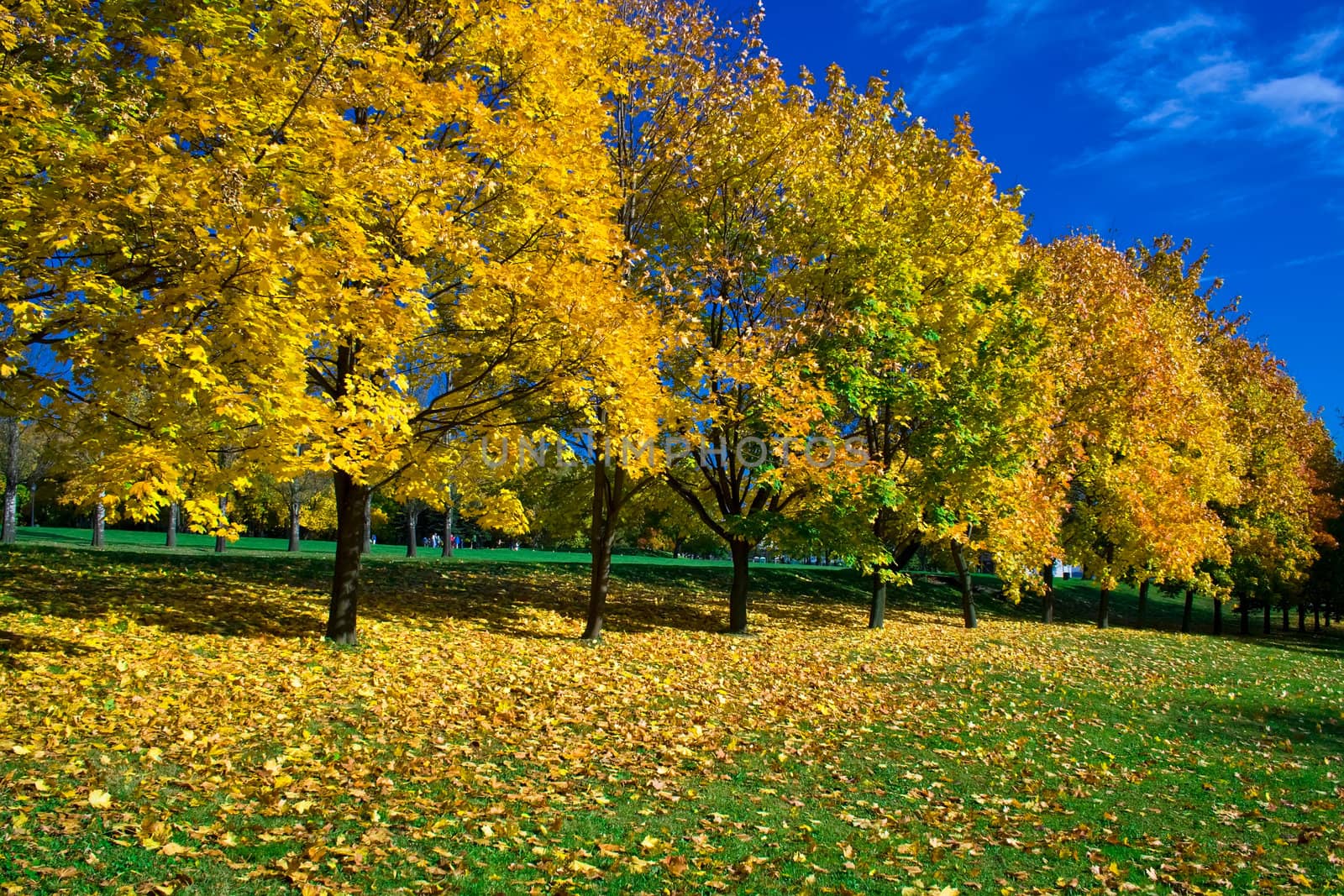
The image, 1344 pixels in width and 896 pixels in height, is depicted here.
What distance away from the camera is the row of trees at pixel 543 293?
704cm

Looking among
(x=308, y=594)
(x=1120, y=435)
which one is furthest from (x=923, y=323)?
(x=308, y=594)

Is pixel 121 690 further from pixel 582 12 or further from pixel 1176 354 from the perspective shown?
pixel 1176 354

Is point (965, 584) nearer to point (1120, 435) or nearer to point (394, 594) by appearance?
point (1120, 435)

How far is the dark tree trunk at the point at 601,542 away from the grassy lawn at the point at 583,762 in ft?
1.54

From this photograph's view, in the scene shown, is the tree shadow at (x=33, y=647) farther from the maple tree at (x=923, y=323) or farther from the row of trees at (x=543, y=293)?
the maple tree at (x=923, y=323)

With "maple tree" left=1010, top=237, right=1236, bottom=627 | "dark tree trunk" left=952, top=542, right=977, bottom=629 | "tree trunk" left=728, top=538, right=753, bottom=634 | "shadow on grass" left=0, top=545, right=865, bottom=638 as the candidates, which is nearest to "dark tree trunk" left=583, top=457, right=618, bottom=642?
"shadow on grass" left=0, top=545, right=865, bottom=638

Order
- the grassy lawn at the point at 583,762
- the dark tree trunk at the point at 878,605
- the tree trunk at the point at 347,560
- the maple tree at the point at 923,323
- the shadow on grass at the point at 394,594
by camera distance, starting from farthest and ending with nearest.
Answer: the dark tree trunk at the point at 878,605, the maple tree at the point at 923,323, the shadow on grass at the point at 394,594, the tree trunk at the point at 347,560, the grassy lawn at the point at 583,762

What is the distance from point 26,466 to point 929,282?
3940 cm

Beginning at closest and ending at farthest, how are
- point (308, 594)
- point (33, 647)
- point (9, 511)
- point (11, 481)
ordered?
1. point (33, 647)
2. point (308, 594)
3. point (11, 481)
4. point (9, 511)

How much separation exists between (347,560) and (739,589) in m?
8.47

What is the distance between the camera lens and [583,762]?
711 centimetres

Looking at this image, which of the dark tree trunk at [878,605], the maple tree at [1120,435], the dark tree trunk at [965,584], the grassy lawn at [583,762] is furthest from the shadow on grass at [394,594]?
the maple tree at [1120,435]

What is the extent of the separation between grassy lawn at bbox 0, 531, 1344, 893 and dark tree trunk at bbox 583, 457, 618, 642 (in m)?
0.47

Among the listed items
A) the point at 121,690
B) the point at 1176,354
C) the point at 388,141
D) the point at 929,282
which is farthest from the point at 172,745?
the point at 1176,354
